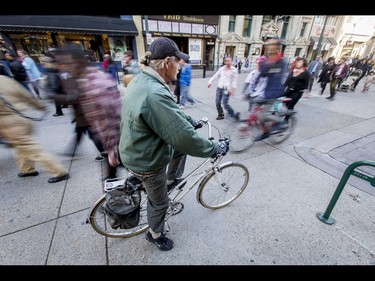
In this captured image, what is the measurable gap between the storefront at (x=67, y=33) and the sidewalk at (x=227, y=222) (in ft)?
33.5

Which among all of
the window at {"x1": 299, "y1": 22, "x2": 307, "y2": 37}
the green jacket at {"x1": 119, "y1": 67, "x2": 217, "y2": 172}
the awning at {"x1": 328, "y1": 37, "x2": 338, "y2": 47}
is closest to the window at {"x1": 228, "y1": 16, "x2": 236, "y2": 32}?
the window at {"x1": 299, "y1": 22, "x2": 307, "y2": 37}

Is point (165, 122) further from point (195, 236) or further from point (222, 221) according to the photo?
point (222, 221)

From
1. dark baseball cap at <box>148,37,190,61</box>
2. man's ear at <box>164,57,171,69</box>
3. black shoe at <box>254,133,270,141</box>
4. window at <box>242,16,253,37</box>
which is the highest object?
window at <box>242,16,253,37</box>

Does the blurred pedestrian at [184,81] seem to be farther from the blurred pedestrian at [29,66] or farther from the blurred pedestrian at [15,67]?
the blurred pedestrian at [29,66]

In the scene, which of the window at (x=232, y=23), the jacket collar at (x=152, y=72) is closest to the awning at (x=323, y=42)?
the window at (x=232, y=23)

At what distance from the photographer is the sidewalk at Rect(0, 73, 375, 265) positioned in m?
1.91

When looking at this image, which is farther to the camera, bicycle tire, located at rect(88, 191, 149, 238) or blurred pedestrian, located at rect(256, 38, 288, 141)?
blurred pedestrian, located at rect(256, 38, 288, 141)

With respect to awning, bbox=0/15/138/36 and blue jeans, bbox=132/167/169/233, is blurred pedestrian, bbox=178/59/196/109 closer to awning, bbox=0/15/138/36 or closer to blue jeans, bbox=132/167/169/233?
blue jeans, bbox=132/167/169/233

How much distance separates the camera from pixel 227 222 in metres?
2.30

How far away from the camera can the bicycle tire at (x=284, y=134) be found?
4309 mm

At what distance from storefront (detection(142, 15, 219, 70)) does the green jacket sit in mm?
16253
